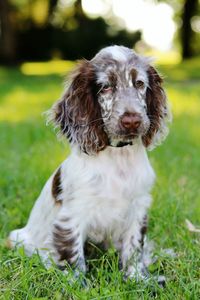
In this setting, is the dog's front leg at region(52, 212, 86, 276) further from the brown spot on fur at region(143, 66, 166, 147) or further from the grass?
the brown spot on fur at region(143, 66, 166, 147)

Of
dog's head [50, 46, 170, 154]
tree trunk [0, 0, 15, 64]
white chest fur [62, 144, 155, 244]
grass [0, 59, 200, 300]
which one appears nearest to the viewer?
grass [0, 59, 200, 300]

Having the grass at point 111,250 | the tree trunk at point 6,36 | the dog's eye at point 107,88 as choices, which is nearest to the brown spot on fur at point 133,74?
the dog's eye at point 107,88

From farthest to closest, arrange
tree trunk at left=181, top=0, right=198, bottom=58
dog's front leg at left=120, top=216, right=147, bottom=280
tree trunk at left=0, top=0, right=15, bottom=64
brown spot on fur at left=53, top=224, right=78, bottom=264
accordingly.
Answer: tree trunk at left=181, top=0, right=198, bottom=58, tree trunk at left=0, top=0, right=15, bottom=64, dog's front leg at left=120, top=216, right=147, bottom=280, brown spot on fur at left=53, top=224, right=78, bottom=264

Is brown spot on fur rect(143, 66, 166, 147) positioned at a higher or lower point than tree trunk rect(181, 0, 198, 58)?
higher

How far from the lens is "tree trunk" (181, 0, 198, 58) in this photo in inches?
1379

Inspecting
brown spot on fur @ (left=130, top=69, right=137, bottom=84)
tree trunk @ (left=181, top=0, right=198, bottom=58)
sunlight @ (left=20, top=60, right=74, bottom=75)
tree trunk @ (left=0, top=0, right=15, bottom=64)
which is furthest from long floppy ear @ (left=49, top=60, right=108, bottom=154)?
tree trunk @ (left=181, top=0, right=198, bottom=58)

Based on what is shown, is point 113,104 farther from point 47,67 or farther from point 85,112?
point 47,67

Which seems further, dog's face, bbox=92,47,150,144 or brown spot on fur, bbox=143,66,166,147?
brown spot on fur, bbox=143,66,166,147

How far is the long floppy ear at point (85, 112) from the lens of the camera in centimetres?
368

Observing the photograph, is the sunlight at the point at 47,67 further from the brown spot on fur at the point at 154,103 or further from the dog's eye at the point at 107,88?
the dog's eye at the point at 107,88

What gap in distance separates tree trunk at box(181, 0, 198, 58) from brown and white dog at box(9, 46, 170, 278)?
107 feet

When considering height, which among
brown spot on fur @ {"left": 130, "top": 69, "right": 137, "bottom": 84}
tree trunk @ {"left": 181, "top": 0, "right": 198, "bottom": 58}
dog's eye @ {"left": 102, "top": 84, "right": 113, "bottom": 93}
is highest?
brown spot on fur @ {"left": 130, "top": 69, "right": 137, "bottom": 84}

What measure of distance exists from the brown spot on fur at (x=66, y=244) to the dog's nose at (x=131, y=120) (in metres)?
0.85

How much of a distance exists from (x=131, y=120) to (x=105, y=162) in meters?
0.49
